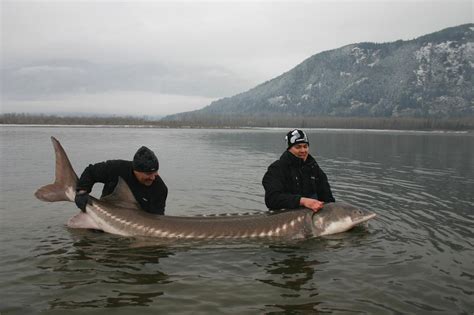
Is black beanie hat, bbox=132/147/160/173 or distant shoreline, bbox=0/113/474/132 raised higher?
distant shoreline, bbox=0/113/474/132

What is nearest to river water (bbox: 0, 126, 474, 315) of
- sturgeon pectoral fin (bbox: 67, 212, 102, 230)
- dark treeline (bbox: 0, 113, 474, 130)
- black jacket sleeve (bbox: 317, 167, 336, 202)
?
sturgeon pectoral fin (bbox: 67, 212, 102, 230)

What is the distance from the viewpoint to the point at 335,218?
337 inches

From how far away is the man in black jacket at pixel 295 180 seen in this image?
8.56 m

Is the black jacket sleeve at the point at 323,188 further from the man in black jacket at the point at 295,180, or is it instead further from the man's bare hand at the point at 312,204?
the man's bare hand at the point at 312,204

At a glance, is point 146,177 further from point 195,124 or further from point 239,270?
point 195,124

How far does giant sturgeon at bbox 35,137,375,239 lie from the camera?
26.0 feet

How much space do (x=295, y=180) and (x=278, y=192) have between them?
0.54 meters

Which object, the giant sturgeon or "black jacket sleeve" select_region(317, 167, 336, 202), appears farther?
"black jacket sleeve" select_region(317, 167, 336, 202)

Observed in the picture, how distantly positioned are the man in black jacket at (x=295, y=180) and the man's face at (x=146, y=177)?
7.98ft

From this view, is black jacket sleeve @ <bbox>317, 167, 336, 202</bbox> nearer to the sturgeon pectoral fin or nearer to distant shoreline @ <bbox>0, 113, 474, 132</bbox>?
the sturgeon pectoral fin

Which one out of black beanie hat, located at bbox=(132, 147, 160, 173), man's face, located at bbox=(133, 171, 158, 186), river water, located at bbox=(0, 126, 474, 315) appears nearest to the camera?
river water, located at bbox=(0, 126, 474, 315)

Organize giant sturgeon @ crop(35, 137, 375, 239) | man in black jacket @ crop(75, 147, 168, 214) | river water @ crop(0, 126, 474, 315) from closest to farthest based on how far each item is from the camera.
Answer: river water @ crop(0, 126, 474, 315)
giant sturgeon @ crop(35, 137, 375, 239)
man in black jacket @ crop(75, 147, 168, 214)

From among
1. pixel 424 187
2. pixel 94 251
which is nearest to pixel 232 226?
pixel 94 251

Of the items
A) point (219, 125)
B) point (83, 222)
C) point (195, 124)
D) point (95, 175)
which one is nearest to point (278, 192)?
point (95, 175)
